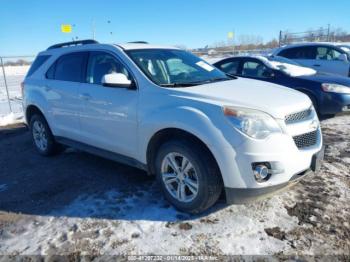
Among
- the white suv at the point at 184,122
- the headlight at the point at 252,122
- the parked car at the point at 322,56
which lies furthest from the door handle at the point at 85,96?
the parked car at the point at 322,56

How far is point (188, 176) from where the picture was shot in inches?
137

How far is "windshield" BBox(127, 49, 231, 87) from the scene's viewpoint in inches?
154

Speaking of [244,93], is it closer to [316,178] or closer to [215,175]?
[215,175]

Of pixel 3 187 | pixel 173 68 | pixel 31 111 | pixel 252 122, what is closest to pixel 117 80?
pixel 173 68

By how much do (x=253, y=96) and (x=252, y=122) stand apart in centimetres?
49

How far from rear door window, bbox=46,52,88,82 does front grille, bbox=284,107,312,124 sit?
2.78 m

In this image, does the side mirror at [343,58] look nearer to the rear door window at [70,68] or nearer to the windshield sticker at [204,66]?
the windshield sticker at [204,66]

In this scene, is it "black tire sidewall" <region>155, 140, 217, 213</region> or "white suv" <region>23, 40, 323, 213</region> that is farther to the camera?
"black tire sidewall" <region>155, 140, 217, 213</region>

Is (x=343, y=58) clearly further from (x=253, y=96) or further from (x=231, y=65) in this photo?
(x=253, y=96)

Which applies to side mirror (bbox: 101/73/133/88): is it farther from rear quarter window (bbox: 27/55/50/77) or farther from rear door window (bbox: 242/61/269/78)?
rear door window (bbox: 242/61/269/78)

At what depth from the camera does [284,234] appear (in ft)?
10.3

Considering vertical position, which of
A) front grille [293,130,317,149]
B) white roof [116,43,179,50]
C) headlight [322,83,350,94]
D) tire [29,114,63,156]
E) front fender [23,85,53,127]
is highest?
white roof [116,43,179,50]

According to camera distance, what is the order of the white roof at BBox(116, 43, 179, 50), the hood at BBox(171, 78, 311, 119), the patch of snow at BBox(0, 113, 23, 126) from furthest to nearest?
the patch of snow at BBox(0, 113, 23, 126)
the white roof at BBox(116, 43, 179, 50)
the hood at BBox(171, 78, 311, 119)

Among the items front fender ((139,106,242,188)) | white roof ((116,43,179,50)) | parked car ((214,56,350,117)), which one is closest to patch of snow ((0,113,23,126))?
parked car ((214,56,350,117))
